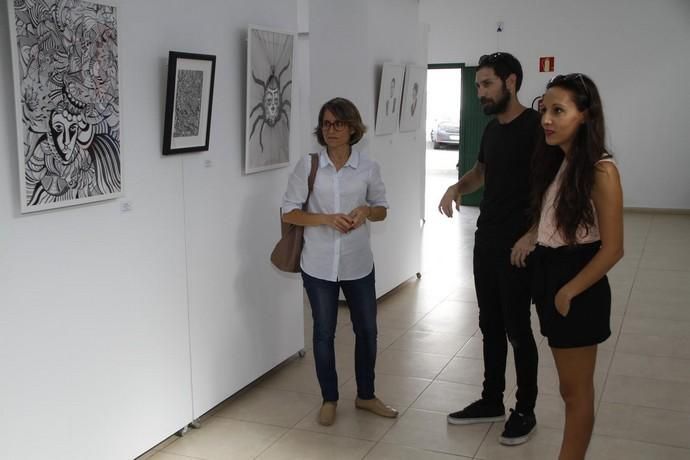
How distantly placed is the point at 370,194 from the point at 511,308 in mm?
1048

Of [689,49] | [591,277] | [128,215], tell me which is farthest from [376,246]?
[689,49]

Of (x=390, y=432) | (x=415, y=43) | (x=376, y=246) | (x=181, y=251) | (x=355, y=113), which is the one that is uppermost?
(x=415, y=43)

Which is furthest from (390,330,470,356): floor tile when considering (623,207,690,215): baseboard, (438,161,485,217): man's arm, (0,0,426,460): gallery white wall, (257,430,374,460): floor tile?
(623,207,690,215): baseboard

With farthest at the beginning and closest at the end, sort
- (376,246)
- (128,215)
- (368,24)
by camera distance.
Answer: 1. (376,246)
2. (368,24)
3. (128,215)

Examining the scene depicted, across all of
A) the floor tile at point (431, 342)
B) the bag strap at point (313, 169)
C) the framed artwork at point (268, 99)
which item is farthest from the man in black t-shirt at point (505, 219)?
the floor tile at point (431, 342)

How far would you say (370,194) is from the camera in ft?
14.6

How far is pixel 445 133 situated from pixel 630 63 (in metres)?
11.3

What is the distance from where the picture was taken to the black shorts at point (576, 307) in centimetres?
297

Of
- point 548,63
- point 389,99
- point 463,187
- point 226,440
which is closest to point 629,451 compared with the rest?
point 463,187

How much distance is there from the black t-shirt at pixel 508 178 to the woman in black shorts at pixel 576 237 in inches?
29.7

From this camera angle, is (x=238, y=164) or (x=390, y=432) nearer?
(x=390, y=432)

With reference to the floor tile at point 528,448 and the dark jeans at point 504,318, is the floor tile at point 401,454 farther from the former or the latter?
the dark jeans at point 504,318

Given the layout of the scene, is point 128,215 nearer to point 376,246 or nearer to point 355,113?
point 355,113

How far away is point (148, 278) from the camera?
402 centimetres
